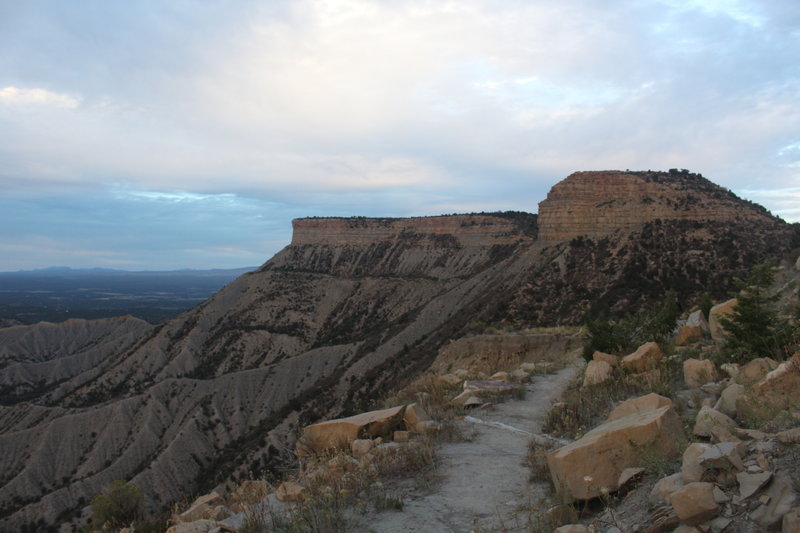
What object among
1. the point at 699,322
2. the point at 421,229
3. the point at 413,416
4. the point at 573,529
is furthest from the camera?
the point at 421,229

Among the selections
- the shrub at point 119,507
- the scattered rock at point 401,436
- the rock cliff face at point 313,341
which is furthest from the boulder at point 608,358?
the rock cliff face at point 313,341

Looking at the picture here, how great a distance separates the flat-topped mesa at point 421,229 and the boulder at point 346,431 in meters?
69.8

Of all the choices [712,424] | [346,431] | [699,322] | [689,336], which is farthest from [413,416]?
[699,322]

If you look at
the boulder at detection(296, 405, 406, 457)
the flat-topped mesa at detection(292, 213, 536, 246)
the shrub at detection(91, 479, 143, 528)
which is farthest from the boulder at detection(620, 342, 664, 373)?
the flat-topped mesa at detection(292, 213, 536, 246)

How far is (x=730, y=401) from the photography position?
598 centimetres

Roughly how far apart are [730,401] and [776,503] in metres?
2.95

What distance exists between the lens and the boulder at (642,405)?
6348mm

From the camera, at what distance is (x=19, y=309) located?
173 m

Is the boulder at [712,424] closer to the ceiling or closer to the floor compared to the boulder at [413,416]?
closer to the ceiling

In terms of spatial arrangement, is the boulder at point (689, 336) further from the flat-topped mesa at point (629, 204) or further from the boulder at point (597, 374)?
the flat-topped mesa at point (629, 204)

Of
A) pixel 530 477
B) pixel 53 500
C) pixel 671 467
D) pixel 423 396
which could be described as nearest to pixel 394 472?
pixel 530 477

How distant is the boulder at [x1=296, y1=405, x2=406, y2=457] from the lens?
8633mm

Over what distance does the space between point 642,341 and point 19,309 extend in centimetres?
21050

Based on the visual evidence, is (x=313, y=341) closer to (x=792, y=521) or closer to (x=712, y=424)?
(x=712, y=424)
